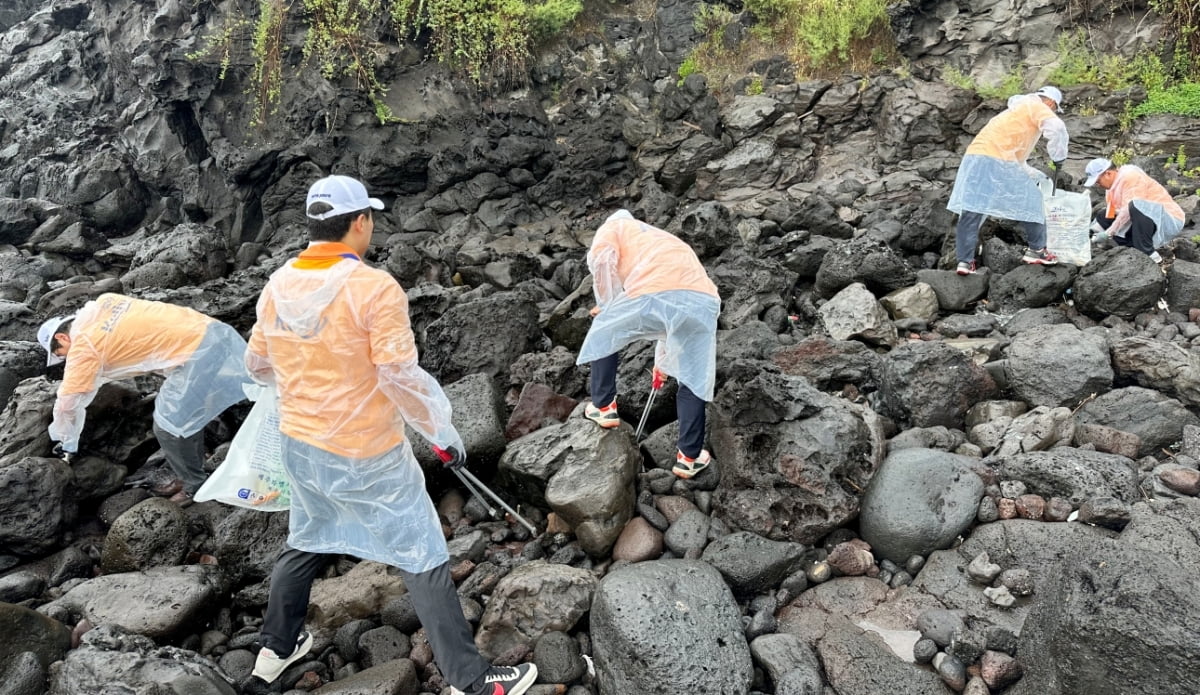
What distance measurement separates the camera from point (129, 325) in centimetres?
500

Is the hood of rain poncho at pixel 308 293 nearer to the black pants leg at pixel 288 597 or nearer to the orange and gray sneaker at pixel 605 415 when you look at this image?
the black pants leg at pixel 288 597

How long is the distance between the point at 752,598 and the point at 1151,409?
304cm

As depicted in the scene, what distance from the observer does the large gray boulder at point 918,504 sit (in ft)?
12.6

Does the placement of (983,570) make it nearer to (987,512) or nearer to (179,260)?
(987,512)

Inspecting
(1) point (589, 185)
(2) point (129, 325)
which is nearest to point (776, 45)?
(1) point (589, 185)

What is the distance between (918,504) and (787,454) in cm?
75

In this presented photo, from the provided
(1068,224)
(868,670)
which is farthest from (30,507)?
(1068,224)

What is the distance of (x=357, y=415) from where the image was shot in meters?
3.05

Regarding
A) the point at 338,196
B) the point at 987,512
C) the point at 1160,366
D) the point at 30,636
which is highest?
the point at 338,196

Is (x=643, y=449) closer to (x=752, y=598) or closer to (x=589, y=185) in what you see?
(x=752, y=598)

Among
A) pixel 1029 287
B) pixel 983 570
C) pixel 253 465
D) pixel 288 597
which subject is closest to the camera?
pixel 288 597

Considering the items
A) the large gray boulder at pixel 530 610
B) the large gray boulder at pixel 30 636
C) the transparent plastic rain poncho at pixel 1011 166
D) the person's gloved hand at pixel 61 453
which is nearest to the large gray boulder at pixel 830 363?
the transparent plastic rain poncho at pixel 1011 166

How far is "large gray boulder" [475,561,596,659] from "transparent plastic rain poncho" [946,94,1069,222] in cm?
584

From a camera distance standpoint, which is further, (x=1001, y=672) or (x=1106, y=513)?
(x=1106, y=513)
